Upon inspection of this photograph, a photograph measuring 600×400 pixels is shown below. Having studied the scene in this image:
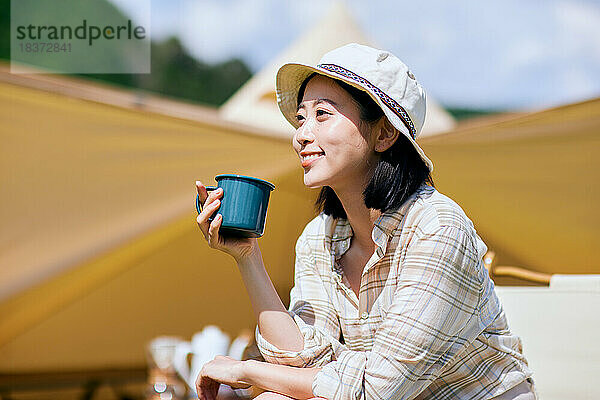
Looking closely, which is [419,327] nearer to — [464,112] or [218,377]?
[218,377]

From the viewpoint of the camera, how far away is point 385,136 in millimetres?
1502

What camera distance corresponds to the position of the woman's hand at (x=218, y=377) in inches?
54.7

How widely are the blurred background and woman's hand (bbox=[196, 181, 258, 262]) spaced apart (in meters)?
1.05

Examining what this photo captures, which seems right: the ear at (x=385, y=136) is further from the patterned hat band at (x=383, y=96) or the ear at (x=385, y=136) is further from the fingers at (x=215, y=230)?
the fingers at (x=215, y=230)

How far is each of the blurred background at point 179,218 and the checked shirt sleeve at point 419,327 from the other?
813 mm

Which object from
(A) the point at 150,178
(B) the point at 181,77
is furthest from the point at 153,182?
(B) the point at 181,77

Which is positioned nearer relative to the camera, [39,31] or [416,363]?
[416,363]

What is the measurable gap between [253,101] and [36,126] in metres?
1.35

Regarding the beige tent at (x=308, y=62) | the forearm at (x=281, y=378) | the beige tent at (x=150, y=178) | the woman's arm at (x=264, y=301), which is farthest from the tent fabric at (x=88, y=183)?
the forearm at (x=281, y=378)

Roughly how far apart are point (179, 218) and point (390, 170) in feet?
5.60

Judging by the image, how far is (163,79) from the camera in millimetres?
15508

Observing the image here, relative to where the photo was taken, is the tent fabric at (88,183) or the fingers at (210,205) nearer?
the fingers at (210,205)

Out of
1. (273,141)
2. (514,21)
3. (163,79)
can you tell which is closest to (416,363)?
(273,141)

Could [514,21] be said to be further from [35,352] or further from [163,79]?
[35,352]
